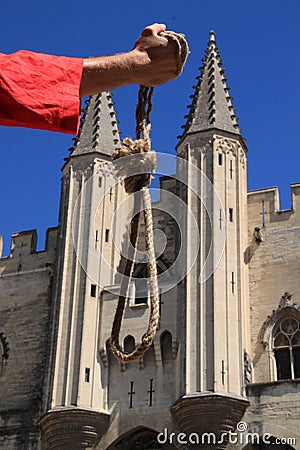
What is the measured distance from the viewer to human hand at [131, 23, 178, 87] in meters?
3.08

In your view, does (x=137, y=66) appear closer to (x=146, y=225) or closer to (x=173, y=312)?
(x=146, y=225)

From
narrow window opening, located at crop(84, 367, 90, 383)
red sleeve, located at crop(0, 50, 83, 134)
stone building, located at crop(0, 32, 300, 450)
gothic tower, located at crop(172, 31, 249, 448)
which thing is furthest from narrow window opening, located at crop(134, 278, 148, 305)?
red sleeve, located at crop(0, 50, 83, 134)

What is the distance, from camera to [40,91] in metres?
2.83

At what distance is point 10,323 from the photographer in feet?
67.5

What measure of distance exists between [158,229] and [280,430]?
5338 mm

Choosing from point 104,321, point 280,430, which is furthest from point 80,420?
point 280,430

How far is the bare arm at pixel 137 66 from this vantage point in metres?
2.99

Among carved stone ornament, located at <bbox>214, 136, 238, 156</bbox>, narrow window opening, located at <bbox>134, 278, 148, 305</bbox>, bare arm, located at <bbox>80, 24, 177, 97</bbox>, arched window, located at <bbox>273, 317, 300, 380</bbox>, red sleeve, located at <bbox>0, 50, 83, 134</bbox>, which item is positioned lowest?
red sleeve, located at <bbox>0, 50, 83, 134</bbox>

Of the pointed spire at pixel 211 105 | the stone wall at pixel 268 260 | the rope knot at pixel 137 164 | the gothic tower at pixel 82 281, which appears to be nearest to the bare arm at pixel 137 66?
the rope knot at pixel 137 164

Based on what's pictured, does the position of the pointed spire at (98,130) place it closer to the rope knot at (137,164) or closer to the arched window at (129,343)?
the arched window at (129,343)

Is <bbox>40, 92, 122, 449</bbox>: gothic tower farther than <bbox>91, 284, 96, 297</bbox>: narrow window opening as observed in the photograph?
No

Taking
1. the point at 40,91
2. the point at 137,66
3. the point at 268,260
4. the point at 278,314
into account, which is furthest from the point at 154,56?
the point at 268,260

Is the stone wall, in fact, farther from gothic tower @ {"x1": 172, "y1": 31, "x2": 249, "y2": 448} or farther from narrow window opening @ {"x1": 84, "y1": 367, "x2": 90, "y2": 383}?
narrow window opening @ {"x1": 84, "y1": 367, "x2": 90, "y2": 383}

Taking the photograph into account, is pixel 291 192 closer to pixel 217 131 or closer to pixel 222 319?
pixel 217 131
